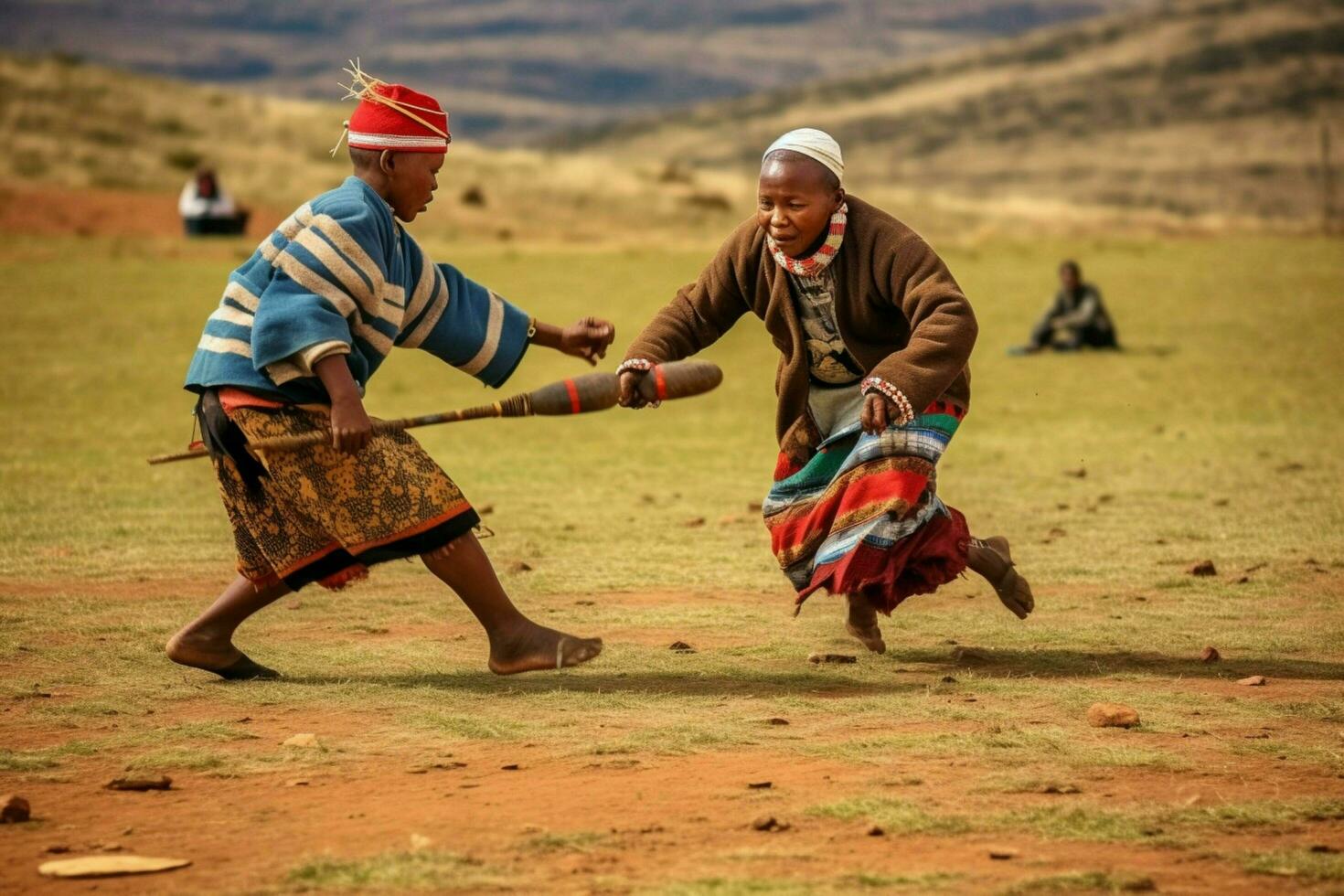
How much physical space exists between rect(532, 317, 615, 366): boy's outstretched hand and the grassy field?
42.8 inches

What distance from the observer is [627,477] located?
1152 cm

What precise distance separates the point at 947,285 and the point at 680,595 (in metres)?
2.14

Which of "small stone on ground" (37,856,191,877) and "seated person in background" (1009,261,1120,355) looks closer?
"small stone on ground" (37,856,191,877)

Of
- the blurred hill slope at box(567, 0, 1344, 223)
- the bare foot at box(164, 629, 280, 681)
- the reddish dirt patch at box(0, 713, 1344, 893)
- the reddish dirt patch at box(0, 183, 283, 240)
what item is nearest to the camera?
the reddish dirt patch at box(0, 713, 1344, 893)

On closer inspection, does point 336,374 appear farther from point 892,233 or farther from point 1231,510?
point 1231,510

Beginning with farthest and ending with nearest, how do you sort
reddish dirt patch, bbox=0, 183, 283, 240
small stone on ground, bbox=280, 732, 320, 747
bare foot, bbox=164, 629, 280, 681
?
→ reddish dirt patch, bbox=0, 183, 283, 240, bare foot, bbox=164, 629, 280, 681, small stone on ground, bbox=280, 732, 320, 747

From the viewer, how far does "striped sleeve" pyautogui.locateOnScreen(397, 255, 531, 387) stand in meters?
5.93

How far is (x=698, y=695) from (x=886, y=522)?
0.91m

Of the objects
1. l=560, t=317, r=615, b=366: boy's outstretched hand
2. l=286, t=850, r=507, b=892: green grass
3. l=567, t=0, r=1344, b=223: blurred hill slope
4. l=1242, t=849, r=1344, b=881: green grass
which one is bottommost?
l=286, t=850, r=507, b=892: green grass

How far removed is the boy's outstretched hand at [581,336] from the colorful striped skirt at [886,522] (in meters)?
0.90

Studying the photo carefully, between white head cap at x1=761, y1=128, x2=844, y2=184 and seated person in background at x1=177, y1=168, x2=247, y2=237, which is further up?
seated person in background at x1=177, y1=168, x2=247, y2=237

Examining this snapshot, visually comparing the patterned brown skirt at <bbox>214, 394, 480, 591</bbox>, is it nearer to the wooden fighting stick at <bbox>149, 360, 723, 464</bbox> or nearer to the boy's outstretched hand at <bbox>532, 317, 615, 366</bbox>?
the wooden fighting stick at <bbox>149, 360, 723, 464</bbox>

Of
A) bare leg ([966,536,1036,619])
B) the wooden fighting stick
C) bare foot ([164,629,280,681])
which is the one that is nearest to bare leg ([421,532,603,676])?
the wooden fighting stick

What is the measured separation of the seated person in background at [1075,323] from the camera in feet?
60.8
